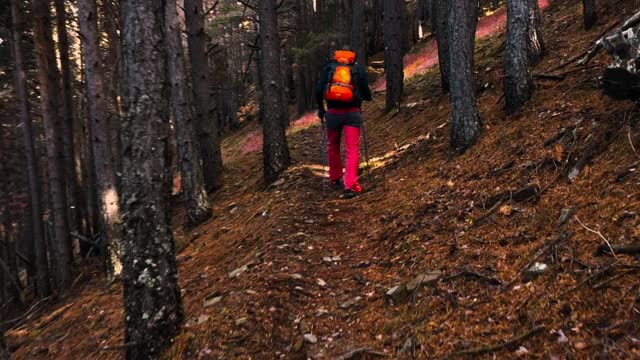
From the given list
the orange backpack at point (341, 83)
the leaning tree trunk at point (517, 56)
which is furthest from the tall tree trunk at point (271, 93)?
the leaning tree trunk at point (517, 56)

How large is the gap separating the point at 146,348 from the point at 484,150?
16.6 ft

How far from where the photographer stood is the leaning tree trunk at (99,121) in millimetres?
8922

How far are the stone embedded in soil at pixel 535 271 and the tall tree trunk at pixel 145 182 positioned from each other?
3233 mm

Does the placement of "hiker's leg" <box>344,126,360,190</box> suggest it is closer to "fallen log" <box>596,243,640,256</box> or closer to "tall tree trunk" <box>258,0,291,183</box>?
"tall tree trunk" <box>258,0,291,183</box>

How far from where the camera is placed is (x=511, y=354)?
115 inches

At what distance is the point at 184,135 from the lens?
10.0m

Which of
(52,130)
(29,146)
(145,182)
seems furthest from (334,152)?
(29,146)

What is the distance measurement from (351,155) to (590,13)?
5.88 metres

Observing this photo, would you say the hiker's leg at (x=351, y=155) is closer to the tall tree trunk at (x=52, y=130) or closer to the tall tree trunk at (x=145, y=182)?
the tall tree trunk at (x=145, y=182)

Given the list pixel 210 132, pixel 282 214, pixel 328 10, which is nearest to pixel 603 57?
pixel 282 214

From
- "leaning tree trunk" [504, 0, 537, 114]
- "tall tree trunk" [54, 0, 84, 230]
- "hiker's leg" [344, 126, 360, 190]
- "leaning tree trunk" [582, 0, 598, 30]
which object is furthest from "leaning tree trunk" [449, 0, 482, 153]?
"tall tree trunk" [54, 0, 84, 230]

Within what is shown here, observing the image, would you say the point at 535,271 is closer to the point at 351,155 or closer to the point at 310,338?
the point at 310,338

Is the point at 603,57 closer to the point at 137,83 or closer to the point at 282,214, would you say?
the point at 282,214

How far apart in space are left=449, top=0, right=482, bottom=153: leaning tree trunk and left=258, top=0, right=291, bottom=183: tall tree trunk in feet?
12.8
